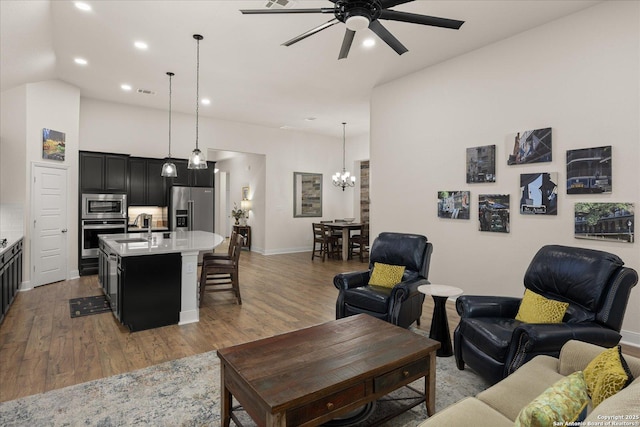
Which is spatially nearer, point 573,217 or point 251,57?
point 573,217

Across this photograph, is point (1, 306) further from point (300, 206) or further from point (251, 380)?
point (300, 206)

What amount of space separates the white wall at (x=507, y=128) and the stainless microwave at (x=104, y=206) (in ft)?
15.3

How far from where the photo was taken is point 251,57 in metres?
4.86

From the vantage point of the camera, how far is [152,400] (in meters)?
2.40

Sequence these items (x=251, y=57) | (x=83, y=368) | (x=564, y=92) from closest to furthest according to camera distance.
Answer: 1. (x=83, y=368)
2. (x=564, y=92)
3. (x=251, y=57)

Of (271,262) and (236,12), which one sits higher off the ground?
(236,12)

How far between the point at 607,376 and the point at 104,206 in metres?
7.15

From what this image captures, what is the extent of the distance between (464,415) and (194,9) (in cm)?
418

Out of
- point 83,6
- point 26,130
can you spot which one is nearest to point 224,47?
point 83,6

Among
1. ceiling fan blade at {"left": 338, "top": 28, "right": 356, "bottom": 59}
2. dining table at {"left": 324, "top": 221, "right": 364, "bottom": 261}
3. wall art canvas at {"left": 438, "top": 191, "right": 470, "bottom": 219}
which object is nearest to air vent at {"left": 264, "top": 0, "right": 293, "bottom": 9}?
ceiling fan blade at {"left": 338, "top": 28, "right": 356, "bottom": 59}

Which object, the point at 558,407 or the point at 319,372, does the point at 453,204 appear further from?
the point at 558,407

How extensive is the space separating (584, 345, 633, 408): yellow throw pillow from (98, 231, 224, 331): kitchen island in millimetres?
3433

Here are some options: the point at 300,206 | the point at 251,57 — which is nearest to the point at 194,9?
the point at 251,57

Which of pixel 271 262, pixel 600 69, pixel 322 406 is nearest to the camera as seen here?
pixel 322 406
